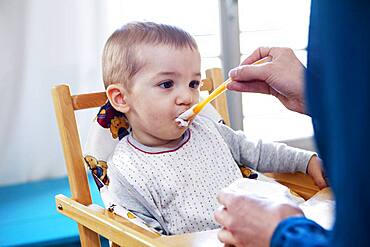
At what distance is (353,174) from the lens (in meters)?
0.45

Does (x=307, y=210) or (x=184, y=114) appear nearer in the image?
(x=307, y=210)

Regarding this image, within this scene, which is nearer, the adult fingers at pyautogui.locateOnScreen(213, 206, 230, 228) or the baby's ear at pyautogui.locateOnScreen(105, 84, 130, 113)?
the adult fingers at pyautogui.locateOnScreen(213, 206, 230, 228)

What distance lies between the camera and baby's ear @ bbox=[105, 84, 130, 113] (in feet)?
3.84

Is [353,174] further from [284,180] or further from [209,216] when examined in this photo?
[284,180]

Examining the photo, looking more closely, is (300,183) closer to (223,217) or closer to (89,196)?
(89,196)

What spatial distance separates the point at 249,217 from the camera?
24.1 inches

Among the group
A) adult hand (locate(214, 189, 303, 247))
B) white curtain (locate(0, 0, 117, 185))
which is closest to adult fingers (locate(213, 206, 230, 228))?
adult hand (locate(214, 189, 303, 247))

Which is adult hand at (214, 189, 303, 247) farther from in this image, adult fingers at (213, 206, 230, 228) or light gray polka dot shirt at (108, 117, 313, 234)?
light gray polka dot shirt at (108, 117, 313, 234)

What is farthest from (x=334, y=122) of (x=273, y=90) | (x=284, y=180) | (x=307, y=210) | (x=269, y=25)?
(x=269, y=25)

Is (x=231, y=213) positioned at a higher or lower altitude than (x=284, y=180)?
higher

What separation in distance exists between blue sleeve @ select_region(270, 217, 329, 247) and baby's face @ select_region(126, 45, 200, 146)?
60 cm

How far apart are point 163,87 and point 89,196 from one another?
0.27m

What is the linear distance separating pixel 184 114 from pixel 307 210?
324 millimetres

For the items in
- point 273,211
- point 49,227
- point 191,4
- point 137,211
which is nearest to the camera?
point 273,211
